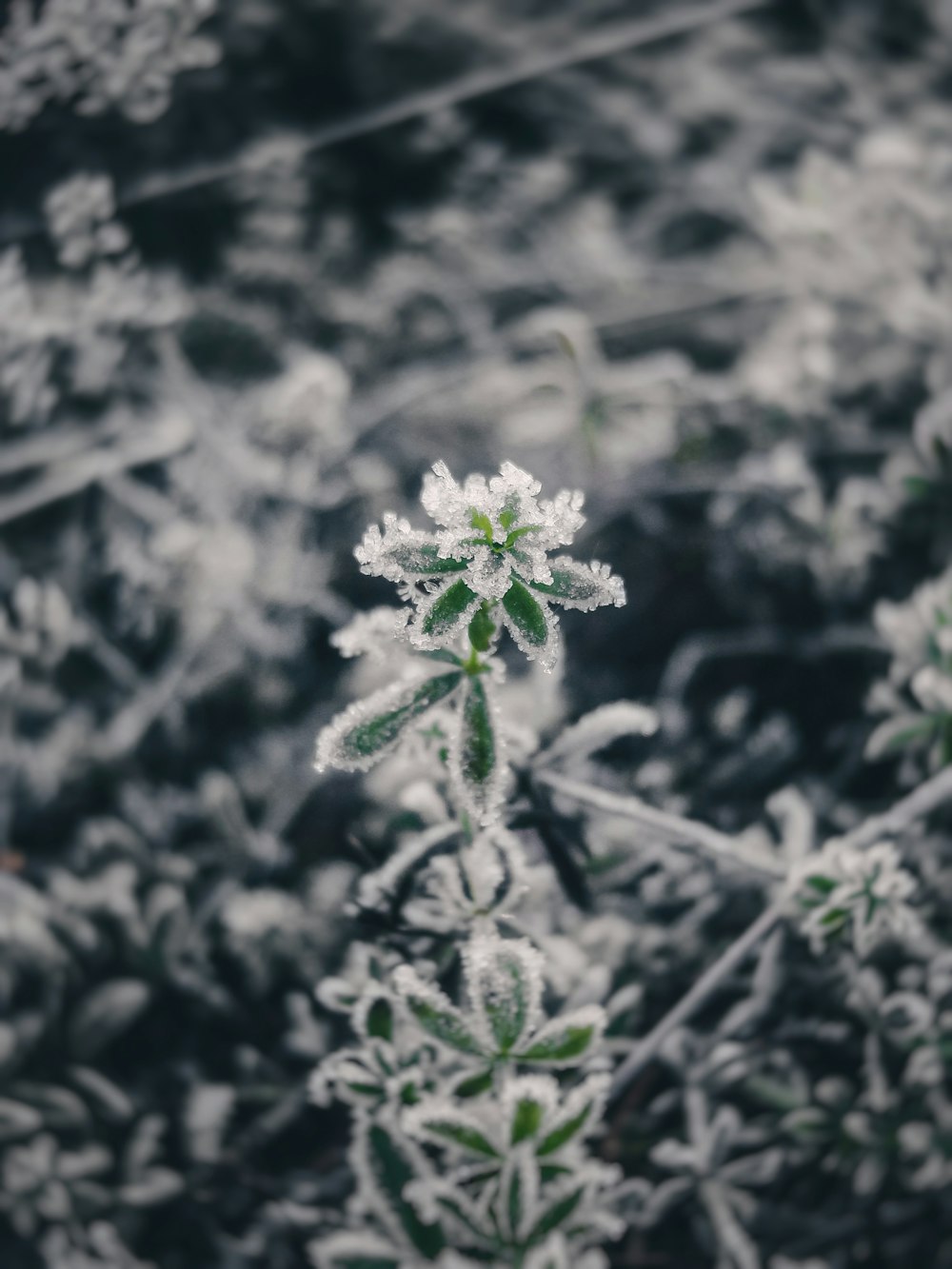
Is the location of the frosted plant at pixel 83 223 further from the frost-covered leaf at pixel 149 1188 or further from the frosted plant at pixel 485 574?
the frost-covered leaf at pixel 149 1188

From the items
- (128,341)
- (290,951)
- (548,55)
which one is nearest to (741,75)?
(548,55)

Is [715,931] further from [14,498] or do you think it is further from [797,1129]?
[14,498]

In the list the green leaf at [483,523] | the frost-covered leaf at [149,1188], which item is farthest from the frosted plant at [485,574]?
the frost-covered leaf at [149,1188]

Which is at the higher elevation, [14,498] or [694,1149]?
[14,498]

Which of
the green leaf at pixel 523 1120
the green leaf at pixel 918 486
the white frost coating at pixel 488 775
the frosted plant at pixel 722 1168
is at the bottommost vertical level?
the frosted plant at pixel 722 1168

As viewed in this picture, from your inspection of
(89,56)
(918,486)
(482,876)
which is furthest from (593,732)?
(89,56)

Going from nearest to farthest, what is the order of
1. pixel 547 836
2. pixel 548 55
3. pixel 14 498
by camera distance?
pixel 547 836, pixel 14 498, pixel 548 55

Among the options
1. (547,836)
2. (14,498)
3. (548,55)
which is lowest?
(547,836)
